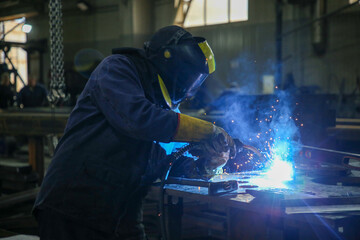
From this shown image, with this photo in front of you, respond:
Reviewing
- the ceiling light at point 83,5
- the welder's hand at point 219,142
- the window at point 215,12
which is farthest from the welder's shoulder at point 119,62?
the ceiling light at point 83,5

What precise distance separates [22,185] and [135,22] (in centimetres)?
848

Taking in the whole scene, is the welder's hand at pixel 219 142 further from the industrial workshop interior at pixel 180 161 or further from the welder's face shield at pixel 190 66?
the welder's face shield at pixel 190 66

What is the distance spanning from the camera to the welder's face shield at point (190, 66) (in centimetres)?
174

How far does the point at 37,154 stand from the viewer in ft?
19.0

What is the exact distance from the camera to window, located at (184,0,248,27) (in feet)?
37.8

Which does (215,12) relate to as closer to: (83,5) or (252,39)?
(252,39)

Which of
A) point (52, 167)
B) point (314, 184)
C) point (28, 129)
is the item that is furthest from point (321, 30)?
point (52, 167)

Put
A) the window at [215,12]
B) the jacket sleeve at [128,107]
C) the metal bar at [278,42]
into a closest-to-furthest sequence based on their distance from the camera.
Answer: the jacket sleeve at [128,107] < the metal bar at [278,42] < the window at [215,12]

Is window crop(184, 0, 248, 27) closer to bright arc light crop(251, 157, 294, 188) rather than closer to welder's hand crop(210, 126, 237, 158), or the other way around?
bright arc light crop(251, 157, 294, 188)

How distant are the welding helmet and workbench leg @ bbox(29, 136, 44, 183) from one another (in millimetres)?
4366

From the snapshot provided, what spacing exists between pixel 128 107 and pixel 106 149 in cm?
20

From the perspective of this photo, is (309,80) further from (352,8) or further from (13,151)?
(13,151)

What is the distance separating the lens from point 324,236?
1.87 meters

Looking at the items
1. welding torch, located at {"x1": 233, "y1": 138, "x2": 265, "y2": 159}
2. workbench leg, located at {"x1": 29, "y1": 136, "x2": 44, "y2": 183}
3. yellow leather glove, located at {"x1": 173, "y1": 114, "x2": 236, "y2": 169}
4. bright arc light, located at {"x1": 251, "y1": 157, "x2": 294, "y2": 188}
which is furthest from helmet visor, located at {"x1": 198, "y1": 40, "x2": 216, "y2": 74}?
workbench leg, located at {"x1": 29, "y1": 136, "x2": 44, "y2": 183}
